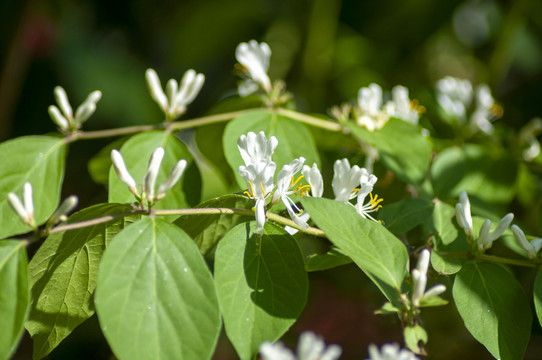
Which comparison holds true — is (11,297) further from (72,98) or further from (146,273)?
(72,98)

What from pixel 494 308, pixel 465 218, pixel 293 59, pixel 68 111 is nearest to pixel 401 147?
pixel 465 218

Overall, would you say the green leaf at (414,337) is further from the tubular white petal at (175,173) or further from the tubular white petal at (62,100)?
the tubular white petal at (62,100)

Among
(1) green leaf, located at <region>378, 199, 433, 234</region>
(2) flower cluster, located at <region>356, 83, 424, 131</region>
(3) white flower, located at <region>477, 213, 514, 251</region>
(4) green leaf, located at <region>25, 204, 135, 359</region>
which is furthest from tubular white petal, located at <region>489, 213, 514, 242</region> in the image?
(4) green leaf, located at <region>25, 204, 135, 359</region>

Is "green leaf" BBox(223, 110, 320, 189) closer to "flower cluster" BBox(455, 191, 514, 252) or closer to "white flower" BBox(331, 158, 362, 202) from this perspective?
"white flower" BBox(331, 158, 362, 202)

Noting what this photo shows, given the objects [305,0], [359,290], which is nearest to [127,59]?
[305,0]

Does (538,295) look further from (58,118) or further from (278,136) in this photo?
(58,118)

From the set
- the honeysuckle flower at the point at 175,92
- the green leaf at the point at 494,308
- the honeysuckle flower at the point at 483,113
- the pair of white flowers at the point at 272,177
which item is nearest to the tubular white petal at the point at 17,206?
the pair of white flowers at the point at 272,177
